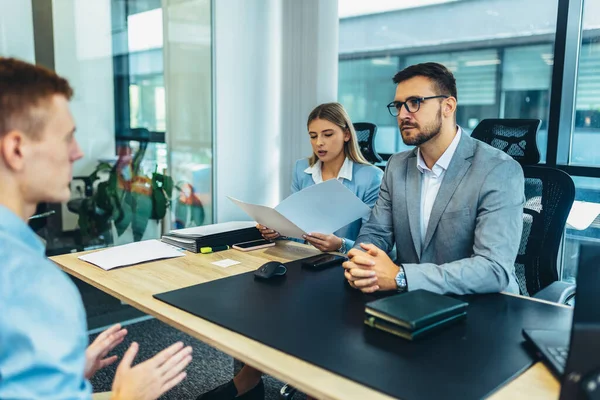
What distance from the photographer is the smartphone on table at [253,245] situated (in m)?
2.01

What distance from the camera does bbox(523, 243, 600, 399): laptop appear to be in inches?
29.8

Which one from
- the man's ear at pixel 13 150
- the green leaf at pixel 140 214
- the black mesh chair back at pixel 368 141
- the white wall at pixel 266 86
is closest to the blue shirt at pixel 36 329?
the man's ear at pixel 13 150

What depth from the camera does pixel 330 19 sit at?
141 inches

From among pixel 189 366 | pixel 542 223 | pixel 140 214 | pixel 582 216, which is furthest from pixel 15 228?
pixel 140 214

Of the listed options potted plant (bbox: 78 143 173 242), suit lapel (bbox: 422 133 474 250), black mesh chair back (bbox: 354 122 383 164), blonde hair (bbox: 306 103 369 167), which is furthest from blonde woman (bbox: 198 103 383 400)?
potted plant (bbox: 78 143 173 242)

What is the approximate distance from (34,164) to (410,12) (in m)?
5.38

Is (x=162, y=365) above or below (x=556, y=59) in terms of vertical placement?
below

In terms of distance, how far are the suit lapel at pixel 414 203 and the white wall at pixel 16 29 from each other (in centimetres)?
215

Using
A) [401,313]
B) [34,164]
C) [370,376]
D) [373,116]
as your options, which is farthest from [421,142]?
[373,116]

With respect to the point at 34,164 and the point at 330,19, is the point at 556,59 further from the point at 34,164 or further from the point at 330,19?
the point at 34,164

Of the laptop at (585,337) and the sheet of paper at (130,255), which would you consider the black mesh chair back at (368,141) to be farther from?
the laptop at (585,337)

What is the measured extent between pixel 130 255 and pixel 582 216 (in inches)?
78.1

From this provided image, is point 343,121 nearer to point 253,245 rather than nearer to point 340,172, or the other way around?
point 340,172

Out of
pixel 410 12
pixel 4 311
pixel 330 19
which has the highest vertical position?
pixel 410 12
